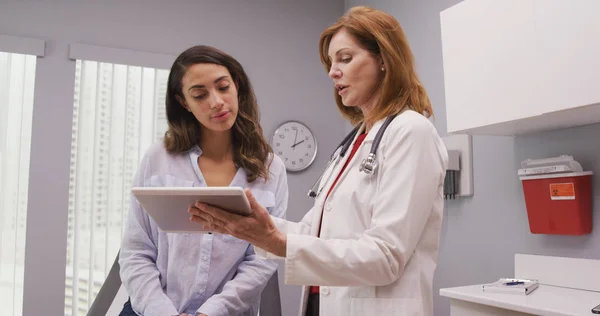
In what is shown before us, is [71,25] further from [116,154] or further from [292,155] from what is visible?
[292,155]

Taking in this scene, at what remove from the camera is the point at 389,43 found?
1.30 metres

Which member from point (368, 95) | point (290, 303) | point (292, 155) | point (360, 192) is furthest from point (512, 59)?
point (290, 303)

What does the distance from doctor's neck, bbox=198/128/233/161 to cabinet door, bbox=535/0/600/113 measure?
1.16 m

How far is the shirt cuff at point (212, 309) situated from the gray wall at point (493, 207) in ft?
4.93

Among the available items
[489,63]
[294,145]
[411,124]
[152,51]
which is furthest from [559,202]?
[152,51]

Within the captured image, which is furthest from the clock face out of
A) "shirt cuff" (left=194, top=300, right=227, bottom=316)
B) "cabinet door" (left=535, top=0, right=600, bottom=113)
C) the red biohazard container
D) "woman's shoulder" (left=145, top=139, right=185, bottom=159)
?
"shirt cuff" (left=194, top=300, right=227, bottom=316)

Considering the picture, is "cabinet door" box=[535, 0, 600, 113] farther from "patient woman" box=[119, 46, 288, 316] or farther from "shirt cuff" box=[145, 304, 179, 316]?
"shirt cuff" box=[145, 304, 179, 316]

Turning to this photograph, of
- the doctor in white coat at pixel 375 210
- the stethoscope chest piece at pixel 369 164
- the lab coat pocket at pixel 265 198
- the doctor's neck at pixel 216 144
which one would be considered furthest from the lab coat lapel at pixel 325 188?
the doctor's neck at pixel 216 144

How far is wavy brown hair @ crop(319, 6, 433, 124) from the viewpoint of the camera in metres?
1.28

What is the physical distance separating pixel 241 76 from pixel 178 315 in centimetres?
84

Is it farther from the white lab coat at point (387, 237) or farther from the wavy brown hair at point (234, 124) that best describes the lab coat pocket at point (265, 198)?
the white lab coat at point (387, 237)

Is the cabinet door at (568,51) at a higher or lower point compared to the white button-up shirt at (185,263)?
higher

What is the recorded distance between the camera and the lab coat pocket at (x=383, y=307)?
1.11 meters

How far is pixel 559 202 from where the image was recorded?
213cm
